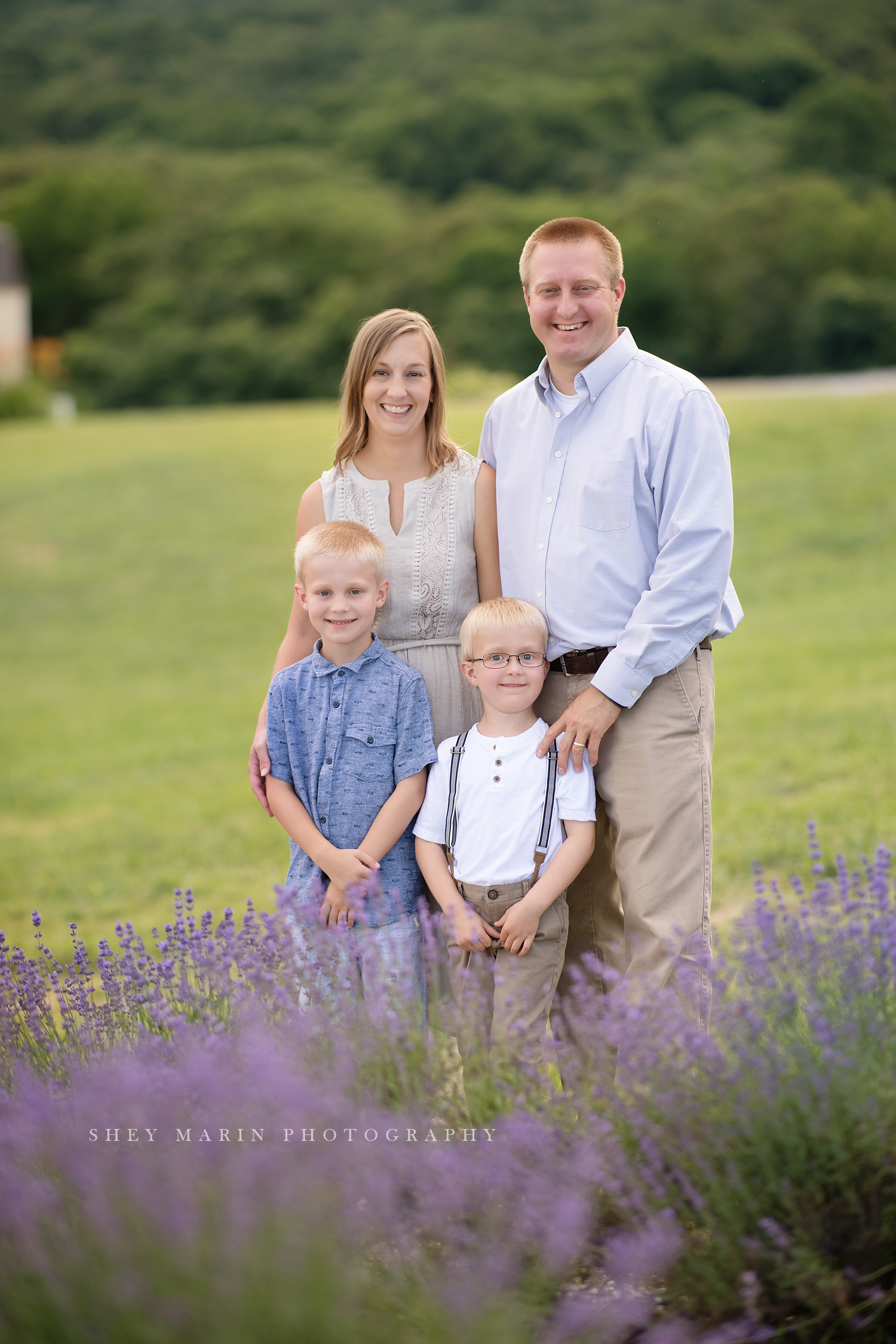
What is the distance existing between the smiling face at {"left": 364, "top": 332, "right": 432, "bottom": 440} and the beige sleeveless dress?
17 centimetres

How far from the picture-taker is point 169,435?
23141 millimetres

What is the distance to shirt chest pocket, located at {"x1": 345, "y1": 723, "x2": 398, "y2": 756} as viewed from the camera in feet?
10.0

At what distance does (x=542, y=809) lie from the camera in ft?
9.67

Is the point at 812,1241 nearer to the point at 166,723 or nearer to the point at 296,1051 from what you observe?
the point at 296,1051

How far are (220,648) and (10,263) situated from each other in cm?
4330

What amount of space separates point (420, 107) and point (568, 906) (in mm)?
61183

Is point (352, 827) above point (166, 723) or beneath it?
above

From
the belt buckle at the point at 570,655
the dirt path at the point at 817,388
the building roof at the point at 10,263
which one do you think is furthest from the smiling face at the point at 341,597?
the building roof at the point at 10,263

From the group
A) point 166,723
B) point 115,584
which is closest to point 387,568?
point 166,723

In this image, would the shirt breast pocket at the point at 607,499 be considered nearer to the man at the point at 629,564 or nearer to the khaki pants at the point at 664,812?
the man at the point at 629,564

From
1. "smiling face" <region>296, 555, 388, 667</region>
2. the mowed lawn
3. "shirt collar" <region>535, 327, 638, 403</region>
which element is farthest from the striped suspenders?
the mowed lawn

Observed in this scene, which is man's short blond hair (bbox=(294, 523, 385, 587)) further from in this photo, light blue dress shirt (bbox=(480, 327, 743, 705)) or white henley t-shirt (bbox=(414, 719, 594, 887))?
white henley t-shirt (bbox=(414, 719, 594, 887))

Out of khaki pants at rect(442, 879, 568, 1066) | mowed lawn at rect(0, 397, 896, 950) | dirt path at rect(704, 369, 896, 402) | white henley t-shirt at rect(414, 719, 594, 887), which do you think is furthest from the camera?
dirt path at rect(704, 369, 896, 402)

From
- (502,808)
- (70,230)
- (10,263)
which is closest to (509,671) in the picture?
(502,808)
